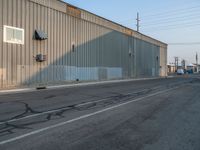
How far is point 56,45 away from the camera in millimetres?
28094

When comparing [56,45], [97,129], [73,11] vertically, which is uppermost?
[73,11]

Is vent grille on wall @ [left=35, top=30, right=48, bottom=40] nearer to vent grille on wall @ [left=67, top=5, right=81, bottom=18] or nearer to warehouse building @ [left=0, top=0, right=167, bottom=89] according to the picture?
warehouse building @ [left=0, top=0, right=167, bottom=89]

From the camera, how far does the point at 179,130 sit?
7.50 metres

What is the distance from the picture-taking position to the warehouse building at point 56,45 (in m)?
22.3

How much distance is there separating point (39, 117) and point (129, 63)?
39.8m

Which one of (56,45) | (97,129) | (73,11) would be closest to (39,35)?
(56,45)

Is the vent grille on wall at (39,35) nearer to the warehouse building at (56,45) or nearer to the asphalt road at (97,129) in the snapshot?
the warehouse building at (56,45)

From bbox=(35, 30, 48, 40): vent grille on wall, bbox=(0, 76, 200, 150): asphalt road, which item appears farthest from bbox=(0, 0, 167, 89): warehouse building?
bbox=(0, 76, 200, 150): asphalt road

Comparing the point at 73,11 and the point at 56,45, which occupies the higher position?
the point at 73,11

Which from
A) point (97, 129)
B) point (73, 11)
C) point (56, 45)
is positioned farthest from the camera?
point (73, 11)

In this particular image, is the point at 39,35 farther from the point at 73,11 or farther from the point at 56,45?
the point at 73,11

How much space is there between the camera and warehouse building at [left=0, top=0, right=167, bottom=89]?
2234 cm

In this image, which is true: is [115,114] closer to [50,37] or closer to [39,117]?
[39,117]

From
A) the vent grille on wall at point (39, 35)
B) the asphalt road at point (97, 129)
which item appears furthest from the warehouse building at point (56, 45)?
the asphalt road at point (97, 129)
